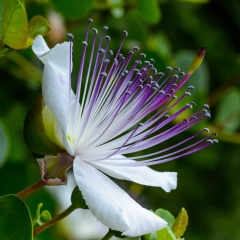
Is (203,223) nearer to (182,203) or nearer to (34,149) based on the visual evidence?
(182,203)

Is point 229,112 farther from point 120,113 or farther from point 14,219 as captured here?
point 14,219

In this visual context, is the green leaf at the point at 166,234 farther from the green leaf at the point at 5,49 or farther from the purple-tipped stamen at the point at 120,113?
the green leaf at the point at 5,49

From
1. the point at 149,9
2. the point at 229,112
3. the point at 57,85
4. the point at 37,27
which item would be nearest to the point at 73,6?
the point at 149,9

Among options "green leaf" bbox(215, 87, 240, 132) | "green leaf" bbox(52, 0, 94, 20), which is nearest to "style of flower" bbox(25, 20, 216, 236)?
"green leaf" bbox(52, 0, 94, 20)

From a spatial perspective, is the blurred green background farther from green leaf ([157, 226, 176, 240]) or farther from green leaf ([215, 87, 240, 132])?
green leaf ([157, 226, 176, 240])

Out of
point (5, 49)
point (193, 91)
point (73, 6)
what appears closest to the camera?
point (5, 49)

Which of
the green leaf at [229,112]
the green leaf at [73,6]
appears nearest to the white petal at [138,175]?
the green leaf at [73,6]
